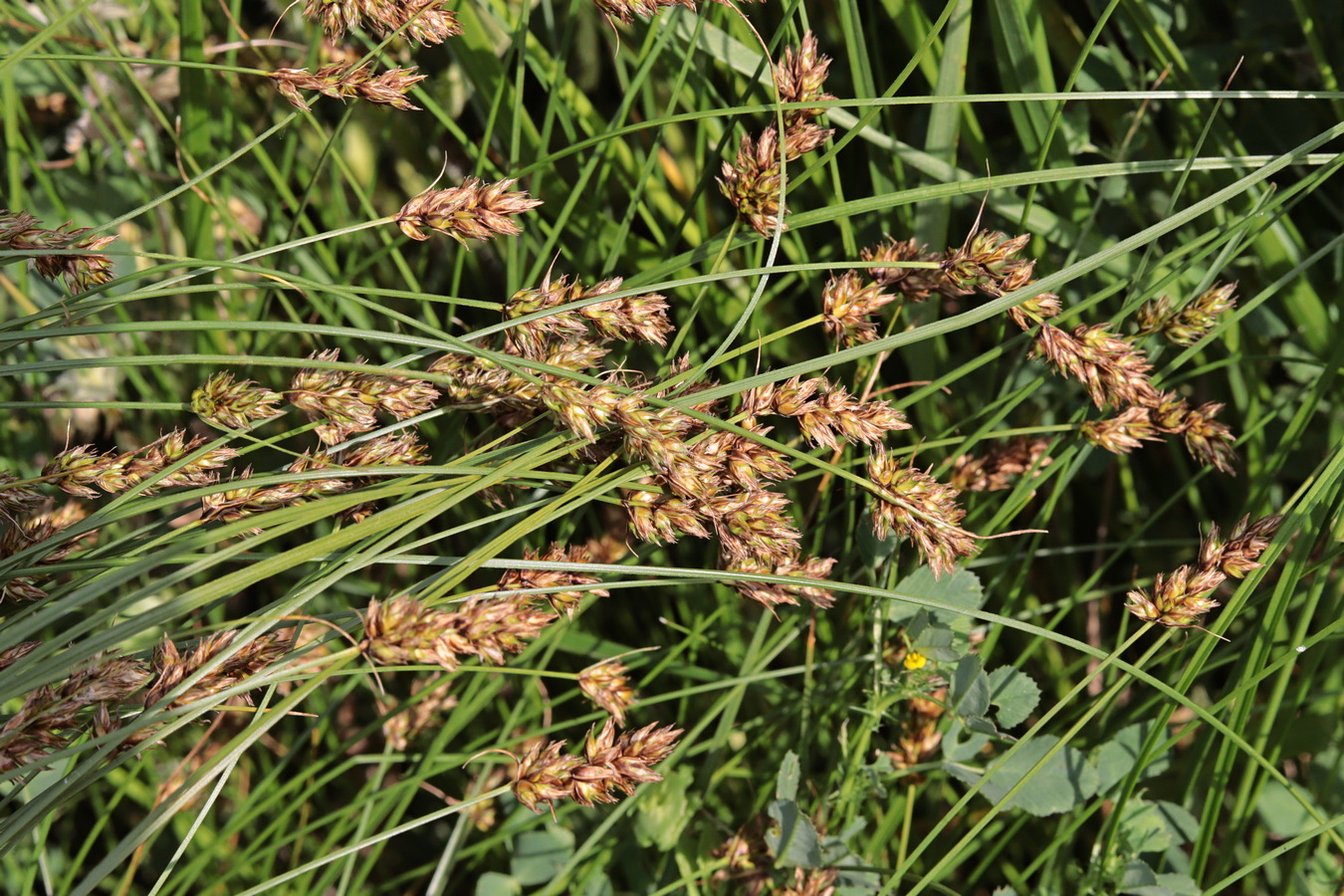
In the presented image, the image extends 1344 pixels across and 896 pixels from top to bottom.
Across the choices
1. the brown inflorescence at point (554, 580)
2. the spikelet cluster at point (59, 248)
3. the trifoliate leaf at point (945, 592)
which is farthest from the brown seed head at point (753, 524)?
the spikelet cluster at point (59, 248)

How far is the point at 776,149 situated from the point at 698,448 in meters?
0.30

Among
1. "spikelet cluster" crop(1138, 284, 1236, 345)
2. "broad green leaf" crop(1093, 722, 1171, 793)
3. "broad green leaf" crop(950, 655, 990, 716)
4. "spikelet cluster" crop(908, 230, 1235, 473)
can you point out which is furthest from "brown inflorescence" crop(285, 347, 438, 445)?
"broad green leaf" crop(1093, 722, 1171, 793)

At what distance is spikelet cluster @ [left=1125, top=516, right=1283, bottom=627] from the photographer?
816mm

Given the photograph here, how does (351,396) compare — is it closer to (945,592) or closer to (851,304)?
(851,304)

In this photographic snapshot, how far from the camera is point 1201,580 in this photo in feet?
2.68

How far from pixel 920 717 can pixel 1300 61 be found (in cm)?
102

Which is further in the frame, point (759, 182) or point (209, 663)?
point (759, 182)

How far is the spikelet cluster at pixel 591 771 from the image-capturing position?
0.78 meters

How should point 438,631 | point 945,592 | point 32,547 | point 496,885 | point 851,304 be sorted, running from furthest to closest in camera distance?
point 496,885
point 945,592
point 851,304
point 32,547
point 438,631

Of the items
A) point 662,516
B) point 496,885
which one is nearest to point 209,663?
point 662,516

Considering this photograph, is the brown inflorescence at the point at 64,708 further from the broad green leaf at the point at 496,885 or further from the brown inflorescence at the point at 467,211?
the broad green leaf at the point at 496,885

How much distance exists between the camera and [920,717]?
1092 mm

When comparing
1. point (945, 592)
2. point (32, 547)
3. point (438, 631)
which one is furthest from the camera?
point (945, 592)

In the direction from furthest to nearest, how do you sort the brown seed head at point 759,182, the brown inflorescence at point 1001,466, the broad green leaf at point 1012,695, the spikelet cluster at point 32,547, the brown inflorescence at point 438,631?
the brown inflorescence at point 1001,466, the broad green leaf at point 1012,695, the brown seed head at point 759,182, the spikelet cluster at point 32,547, the brown inflorescence at point 438,631
